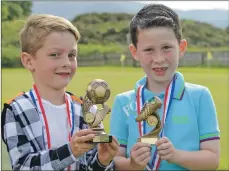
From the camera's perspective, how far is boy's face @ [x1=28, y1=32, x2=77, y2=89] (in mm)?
2146

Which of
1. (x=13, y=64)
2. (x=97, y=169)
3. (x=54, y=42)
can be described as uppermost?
(x=54, y=42)

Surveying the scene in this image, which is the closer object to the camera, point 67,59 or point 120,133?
point 67,59

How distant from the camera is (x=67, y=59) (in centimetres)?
215

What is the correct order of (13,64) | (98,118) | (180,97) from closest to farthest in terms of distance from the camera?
(98,118) → (180,97) → (13,64)

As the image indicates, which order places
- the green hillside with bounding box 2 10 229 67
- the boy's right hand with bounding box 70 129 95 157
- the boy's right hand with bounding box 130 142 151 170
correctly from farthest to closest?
the green hillside with bounding box 2 10 229 67 → the boy's right hand with bounding box 130 142 151 170 → the boy's right hand with bounding box 70 129 95 157

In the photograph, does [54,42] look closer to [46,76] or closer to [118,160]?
[46,76]

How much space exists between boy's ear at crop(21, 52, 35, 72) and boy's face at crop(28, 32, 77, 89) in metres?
0.04

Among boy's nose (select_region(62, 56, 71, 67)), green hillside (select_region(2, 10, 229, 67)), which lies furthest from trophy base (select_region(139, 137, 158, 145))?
green hillside (select_region(2, 10, 229, 67))

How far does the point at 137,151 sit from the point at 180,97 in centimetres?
39

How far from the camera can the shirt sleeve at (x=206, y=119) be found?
2.28 m

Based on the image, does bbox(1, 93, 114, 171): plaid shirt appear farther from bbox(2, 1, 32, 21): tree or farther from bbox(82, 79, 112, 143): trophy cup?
bbox(2, 1, 32, 21): tree

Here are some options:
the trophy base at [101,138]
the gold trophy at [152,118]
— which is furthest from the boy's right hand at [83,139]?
the gold trophy at [152,118]

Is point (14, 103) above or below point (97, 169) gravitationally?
above

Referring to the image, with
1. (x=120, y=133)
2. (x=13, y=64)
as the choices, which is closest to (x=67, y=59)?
(x=120, y=133)
